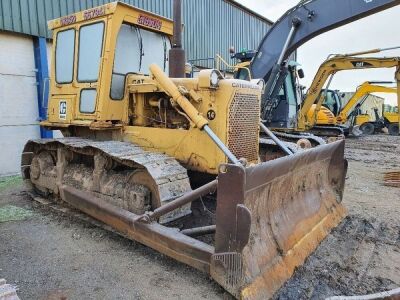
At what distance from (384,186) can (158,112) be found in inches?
203

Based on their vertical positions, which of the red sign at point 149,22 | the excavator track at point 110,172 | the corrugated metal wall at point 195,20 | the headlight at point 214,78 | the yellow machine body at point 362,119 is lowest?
Answer: the yellow machine body at point 362,119

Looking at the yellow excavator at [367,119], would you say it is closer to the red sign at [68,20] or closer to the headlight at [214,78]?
the red sign at [68,20]

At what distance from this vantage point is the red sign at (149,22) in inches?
198

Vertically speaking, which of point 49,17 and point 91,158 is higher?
point 49,17

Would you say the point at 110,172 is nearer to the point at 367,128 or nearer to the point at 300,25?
the point at 300,25

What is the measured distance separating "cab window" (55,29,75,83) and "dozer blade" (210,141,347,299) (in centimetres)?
340

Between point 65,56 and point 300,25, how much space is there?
4.75m

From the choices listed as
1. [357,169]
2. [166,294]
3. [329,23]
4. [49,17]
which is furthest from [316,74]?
[166,294]

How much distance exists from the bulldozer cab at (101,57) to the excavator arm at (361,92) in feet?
44.1

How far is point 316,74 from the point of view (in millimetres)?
13336

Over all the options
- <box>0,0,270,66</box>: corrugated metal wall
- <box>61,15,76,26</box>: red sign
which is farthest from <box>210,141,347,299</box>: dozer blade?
<box>0,0,270,66</box>: corrugated metal wall

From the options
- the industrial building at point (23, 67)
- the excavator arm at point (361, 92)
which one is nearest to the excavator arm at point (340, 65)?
the excavator arm at point (361, 92)

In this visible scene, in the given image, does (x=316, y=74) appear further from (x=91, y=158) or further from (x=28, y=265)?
(x=28, y=265)

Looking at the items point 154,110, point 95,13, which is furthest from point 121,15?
point 154,110
